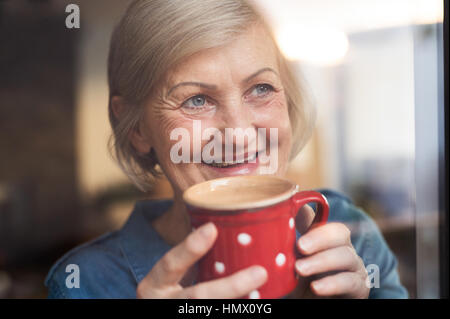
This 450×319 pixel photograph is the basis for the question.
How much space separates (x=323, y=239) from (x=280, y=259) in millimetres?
78

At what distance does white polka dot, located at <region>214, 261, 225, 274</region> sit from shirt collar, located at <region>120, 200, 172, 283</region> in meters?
0.15

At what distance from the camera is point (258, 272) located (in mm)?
384

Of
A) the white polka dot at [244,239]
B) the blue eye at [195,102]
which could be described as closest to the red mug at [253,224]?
the white polka dot at [244,239]

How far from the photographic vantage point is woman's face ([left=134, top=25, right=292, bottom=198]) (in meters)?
0.46

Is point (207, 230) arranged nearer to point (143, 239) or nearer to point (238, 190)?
point (238, 190)

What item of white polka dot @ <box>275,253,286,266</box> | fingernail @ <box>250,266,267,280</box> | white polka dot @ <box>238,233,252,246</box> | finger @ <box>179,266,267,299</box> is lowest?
finger @ <box>179,266,267,299</box>

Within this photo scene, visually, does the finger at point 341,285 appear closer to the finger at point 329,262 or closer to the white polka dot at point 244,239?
the finger at point 329,262

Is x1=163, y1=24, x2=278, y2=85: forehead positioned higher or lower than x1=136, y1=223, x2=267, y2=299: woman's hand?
higher

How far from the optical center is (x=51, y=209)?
0.56m

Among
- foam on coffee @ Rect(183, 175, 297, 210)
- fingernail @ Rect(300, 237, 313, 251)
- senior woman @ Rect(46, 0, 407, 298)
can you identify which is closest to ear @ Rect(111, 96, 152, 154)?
senior woman @ Rect(46, 0, 407, 298)

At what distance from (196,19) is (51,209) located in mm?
344

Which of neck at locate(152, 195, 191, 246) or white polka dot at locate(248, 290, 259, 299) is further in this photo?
neck at locate(152, 195, 191, 246)

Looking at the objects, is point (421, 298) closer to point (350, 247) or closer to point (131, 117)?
point (350, 247)

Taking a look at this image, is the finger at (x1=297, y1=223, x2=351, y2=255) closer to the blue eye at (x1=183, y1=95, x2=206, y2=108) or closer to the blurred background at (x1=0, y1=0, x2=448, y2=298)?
the blurred background at (x1=0, y1=0, x2=448, y2=298)
